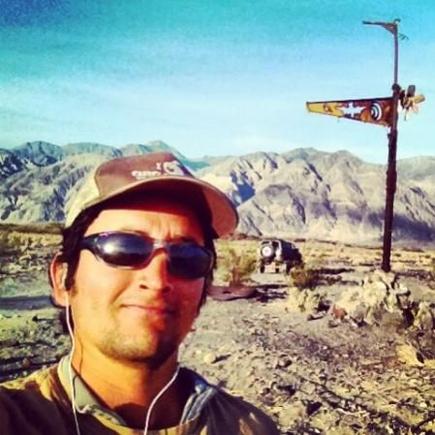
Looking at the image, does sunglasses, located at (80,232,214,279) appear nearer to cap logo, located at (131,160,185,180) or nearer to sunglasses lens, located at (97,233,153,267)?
sunglasses lens, located at (97,233,153,267)

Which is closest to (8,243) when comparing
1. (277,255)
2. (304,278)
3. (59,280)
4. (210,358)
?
(59,280)

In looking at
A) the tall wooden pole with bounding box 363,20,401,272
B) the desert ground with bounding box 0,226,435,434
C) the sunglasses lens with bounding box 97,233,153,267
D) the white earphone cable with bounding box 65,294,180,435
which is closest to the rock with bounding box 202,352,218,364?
the desert ground with bounding box 0,226,435,434

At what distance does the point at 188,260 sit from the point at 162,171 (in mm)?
233

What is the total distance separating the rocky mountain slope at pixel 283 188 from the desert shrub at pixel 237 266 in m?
0.10

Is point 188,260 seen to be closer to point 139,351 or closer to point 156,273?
point 156,273

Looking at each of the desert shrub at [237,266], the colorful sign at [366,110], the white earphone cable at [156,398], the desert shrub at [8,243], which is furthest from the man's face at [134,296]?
the colorful sign at [366,110]

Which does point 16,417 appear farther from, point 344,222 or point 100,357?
point 344,222

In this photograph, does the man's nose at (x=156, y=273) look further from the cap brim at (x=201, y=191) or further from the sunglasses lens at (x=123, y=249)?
the cap brim at (x=201, y=191)

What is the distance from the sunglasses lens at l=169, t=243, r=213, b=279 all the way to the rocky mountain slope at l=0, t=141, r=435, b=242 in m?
0.34

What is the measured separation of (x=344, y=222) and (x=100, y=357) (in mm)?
1651

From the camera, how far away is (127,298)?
179 centimetres

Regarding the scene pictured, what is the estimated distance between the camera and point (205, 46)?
271 cm

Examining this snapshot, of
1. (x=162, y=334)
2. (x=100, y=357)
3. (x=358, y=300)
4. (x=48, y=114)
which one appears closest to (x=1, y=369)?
(x=100, y=357)

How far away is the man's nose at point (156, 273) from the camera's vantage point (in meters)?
1.80
